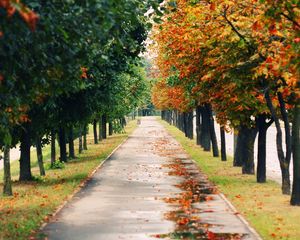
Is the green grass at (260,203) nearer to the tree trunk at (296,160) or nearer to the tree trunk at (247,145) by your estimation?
the tree trunk at (296,160)

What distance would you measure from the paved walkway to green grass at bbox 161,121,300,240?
39 centimetres

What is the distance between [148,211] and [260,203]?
3.52m

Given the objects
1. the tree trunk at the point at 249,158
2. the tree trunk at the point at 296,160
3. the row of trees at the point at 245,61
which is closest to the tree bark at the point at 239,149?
the row of trees at the point at 245,61

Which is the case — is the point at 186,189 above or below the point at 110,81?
below

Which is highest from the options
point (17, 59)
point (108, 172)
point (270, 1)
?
point (270, 1)

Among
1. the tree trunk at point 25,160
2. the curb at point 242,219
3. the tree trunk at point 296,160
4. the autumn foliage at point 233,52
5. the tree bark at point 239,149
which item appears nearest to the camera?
the curb at point 242,219

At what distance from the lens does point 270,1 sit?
36.1 ft

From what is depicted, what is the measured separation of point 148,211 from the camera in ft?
56.0

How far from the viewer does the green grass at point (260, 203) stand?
14.0 m

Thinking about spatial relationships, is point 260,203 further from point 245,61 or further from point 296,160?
point 245,61

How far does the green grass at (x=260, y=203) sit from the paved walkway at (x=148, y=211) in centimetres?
39

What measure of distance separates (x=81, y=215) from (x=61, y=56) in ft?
23.1

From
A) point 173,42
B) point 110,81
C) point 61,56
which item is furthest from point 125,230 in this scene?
point 110,81

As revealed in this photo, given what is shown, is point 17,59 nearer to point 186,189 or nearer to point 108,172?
point 186,189
